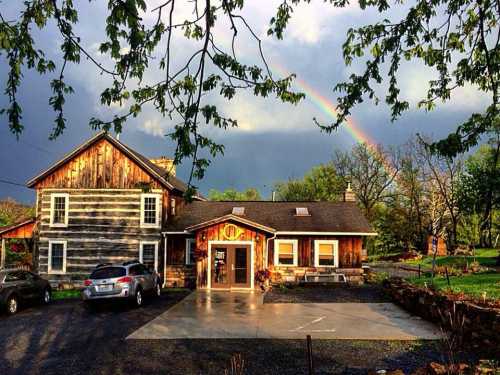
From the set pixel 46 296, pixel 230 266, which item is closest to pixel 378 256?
pixel 230 266

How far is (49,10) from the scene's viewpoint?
241 inches

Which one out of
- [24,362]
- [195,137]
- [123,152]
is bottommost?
[24,362]

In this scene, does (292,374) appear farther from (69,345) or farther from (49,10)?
(49,10)

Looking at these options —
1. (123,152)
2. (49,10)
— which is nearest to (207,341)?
(49,10)

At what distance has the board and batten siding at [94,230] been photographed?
28.2 meters

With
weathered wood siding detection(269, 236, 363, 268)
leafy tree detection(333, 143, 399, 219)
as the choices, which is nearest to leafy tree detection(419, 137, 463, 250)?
leafy tree detection(333, 143, 399, 219)

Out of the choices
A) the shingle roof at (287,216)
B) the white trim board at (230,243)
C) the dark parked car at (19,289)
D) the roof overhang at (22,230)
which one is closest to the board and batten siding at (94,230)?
the roof overhang at (22,230)

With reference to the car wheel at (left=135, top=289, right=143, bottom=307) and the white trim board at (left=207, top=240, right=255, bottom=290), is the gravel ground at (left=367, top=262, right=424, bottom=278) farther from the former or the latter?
the car wheel at (left=135, top=289, right=143, bottom=307)

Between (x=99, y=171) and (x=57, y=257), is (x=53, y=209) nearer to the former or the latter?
(x=57, y=257)

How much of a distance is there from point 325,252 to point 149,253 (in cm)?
1069

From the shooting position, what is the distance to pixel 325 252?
90.5 ft

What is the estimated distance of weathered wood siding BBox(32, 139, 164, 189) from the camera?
28.5 metres

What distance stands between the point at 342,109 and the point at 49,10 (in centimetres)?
446

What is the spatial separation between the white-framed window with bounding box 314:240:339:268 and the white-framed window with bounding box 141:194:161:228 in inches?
383
